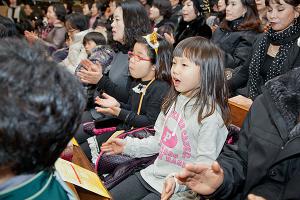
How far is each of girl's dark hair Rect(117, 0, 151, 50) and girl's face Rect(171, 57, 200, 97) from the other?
997mm

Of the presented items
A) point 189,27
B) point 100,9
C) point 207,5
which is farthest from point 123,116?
point 100,9

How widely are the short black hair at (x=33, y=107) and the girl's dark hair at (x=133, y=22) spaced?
1957mm

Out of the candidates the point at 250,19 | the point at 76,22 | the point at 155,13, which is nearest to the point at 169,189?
the point at 250,19

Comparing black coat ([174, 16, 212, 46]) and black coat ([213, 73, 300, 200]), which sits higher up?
black coat ([213, 73, 300, 200])

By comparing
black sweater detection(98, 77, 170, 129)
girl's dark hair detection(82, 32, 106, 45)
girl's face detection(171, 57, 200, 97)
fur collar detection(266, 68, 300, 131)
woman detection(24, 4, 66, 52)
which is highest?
fur collar detection(266, 68, 300, 131)

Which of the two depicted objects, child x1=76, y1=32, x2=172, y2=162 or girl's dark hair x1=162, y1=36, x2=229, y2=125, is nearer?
girl's dark hair x1=162, y1=36, x2=229, y2=125

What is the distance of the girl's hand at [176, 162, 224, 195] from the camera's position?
1.21 m

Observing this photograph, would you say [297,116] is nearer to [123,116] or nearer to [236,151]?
[236,151]

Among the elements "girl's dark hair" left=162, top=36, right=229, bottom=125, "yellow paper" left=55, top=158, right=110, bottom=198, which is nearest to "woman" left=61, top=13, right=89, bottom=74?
"girl's dark hair" left=162, top=36, right=229, bottom=125

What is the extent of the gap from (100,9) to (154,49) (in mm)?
4410

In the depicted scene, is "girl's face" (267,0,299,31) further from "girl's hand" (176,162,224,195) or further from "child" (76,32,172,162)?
"girl's hand" (176,162,224,195)

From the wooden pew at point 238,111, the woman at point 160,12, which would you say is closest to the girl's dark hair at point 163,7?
the woman at point 160,12

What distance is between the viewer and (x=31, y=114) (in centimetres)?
74

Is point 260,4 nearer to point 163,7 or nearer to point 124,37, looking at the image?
point 124,37
